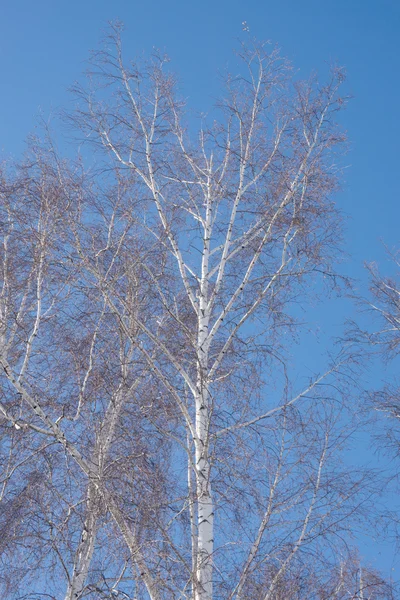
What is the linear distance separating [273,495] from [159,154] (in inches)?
209

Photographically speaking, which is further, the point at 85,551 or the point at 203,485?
the point at 85,551

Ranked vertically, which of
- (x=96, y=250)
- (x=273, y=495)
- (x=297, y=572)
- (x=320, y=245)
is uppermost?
(x=320, y=245)

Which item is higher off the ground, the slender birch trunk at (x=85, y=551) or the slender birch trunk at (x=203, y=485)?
the slender birch trunk at (x=203, y=485)

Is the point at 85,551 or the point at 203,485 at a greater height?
the point at 203,485

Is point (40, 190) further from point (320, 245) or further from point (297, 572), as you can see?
point (297, 572)

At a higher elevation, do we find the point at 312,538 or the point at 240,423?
the point at 240,423

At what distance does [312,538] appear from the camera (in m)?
8.41

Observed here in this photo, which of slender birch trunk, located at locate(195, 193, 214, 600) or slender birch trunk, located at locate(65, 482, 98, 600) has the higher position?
slender birch trunk, located at locate(195, 193, 214, 600)

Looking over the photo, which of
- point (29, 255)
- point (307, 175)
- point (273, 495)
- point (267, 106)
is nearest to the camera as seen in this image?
point (273, 495)

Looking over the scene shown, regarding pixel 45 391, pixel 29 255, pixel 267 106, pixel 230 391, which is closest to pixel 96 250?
pixel 29 255

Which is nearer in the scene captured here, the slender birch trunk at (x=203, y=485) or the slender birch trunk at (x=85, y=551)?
the slender birch trunk at (x=203, y=485)

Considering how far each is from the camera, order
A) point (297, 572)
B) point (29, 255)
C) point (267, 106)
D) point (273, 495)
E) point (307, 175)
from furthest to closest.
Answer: point (267, 106) < point (307, 175) < point (29, 255) < point (273, 495) < point (297, 572)

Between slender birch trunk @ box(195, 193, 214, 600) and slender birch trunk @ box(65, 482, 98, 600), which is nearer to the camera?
slender birch trunk @ box(195, 193, 214, 600)

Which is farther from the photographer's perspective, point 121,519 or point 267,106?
point 267,106
